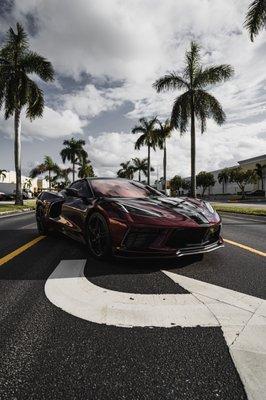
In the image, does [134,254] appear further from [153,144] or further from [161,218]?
[153,144]

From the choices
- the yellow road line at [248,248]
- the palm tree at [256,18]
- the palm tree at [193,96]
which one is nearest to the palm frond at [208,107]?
the palm tree at [193,96]

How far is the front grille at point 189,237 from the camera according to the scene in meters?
3.66

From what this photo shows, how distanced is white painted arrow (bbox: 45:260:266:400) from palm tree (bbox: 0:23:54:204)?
22.1m

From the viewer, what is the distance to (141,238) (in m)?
3.67

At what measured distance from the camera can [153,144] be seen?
137ft

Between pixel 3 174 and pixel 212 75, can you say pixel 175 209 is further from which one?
pixel 3 174

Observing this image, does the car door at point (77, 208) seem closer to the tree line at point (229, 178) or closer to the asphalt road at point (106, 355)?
the asphalt road at point (106, 355)

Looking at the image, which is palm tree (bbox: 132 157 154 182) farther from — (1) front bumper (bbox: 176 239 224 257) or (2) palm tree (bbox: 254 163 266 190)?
(1) front bumper (bbox: 176 239 224 257)

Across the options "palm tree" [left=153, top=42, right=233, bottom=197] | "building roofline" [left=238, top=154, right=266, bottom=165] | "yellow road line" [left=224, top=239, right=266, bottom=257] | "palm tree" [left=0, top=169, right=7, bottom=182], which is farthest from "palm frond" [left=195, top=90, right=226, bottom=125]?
"palm tree" [left=0, top=169, right=7, bottom=182]

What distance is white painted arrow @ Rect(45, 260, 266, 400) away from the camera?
5.82ft

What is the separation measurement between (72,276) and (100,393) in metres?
2.06

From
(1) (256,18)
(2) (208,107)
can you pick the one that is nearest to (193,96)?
(2) (208,107)

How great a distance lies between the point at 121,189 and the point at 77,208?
76 cm

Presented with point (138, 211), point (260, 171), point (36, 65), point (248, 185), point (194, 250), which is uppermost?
point (36, 65)
